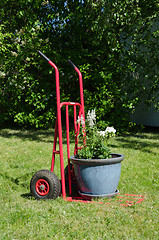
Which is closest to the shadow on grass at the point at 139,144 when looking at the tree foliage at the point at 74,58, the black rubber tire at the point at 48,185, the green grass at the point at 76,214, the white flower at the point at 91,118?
the tree foliage at the point at 74,58

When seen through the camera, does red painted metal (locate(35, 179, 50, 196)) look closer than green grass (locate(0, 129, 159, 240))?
No

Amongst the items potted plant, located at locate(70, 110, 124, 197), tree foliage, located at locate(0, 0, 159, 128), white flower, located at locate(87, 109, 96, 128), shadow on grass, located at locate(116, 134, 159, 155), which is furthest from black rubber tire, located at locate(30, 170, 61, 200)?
tree foliage, located at locate(0, 0, 159, 128)

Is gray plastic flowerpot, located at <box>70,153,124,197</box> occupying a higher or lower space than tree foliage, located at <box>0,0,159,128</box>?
lower

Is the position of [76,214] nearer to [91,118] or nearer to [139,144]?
[91,118]

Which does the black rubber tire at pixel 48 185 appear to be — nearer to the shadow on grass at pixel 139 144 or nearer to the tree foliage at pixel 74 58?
the shadow on grass at pixel 139 144

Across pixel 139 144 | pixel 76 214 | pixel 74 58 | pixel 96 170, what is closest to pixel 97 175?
pixel 96 170

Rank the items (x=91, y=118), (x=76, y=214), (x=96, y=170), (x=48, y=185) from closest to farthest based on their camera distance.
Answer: (x=76, y=214), (x=96, y=170), (x=48, y=185), (x=91, y=118)

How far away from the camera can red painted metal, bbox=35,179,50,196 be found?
3693 mm

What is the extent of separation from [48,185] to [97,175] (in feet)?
2.12

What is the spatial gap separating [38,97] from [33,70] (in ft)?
4.72

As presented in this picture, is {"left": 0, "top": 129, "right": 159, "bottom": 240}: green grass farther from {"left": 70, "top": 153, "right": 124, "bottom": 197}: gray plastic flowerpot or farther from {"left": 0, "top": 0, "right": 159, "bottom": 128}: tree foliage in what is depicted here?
{"left": 0, "top": 0, "right": 159, "bottom": 128}: tree foliage

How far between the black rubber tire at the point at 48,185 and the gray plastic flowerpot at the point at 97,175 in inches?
11.5

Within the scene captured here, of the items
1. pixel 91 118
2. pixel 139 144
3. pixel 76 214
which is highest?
pixel 91 118

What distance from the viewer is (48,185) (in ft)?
12.0
